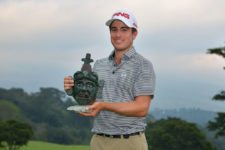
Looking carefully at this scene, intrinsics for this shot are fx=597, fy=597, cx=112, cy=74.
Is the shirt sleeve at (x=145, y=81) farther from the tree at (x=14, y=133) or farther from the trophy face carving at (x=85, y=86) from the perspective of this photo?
the tree at (x=14, y=133)

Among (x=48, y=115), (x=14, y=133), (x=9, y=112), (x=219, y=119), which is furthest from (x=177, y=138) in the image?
(x=48, y=115)

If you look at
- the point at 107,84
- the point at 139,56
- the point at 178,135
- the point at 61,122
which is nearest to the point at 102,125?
the point at 107,84

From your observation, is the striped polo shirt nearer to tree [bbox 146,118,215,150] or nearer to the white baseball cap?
the white baseball cap

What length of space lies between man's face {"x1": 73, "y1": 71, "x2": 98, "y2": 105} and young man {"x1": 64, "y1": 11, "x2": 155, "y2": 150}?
9 cm

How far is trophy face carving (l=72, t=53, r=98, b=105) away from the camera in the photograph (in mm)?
4961

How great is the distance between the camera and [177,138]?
56.3 metres

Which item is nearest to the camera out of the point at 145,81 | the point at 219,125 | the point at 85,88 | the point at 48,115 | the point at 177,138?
the point at 85,88

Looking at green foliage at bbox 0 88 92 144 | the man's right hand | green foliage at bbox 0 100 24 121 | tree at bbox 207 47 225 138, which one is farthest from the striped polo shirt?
green foliage at bbox 0 100 24 121

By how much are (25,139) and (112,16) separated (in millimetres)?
53082

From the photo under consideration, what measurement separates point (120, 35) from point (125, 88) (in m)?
0.47

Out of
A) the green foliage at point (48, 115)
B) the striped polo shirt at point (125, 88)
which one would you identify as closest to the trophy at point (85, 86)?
the striped polo shirt at point (125, 88)

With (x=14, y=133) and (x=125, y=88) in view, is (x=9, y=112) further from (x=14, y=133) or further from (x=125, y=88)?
(x=125, y=88)

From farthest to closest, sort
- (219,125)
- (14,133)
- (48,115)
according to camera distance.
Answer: (48,115) → (14,133) → (219,125)

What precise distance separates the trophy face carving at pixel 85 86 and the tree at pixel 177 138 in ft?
164
